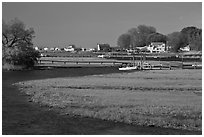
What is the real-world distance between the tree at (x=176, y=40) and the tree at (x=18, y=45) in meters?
81.9

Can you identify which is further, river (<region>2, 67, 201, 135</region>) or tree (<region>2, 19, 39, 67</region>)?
tree (<region>2, 19, 39, 67</region>)

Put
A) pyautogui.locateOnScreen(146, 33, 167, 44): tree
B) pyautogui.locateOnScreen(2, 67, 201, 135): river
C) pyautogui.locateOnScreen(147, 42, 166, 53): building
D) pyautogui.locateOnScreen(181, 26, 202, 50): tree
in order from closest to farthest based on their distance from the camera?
pyautogui.locateOnScreen(2, 67, 201, 135): river → pyautogui.locateOnScreen(181, 26, 202, 50): tree → pyautogui.locateOnScreen(147, 42, 166, 53): building → pyautogui.locateOnScreen(146, 33, 167, 44): tree

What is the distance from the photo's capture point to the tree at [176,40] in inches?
5748

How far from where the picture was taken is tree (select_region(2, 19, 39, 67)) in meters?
67.1

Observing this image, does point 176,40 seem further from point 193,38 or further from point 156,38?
point 156,38

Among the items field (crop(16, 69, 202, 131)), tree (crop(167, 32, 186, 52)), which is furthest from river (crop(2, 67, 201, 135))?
tree (crop(167, 32, 186, 52))

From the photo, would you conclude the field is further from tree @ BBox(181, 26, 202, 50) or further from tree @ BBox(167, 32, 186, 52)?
tree @ BBox(167, 32, 186, 52)

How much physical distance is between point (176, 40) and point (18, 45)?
8873cm

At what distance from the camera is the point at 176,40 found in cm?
14688

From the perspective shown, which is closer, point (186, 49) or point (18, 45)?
point (18, 45)

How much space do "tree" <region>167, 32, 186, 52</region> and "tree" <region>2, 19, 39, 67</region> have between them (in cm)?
8185

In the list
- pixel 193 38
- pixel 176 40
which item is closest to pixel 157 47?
pixel 176 40

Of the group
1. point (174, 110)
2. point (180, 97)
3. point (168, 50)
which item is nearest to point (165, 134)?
point (174, 110)

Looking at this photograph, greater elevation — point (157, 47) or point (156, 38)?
point (156, 38)
